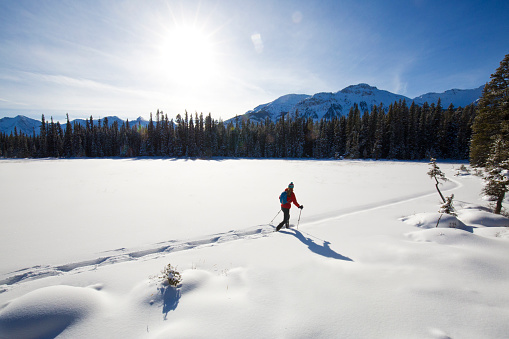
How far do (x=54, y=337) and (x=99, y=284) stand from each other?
5.16 feet

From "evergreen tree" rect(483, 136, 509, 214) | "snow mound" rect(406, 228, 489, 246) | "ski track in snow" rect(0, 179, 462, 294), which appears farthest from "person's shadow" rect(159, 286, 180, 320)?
"evergreen tree" rect(483, 136, 509, 214)

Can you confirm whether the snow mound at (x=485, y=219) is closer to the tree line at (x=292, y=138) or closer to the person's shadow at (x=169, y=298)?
the person's shadow at (x=169, y=298)

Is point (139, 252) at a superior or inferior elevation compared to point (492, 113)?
inferior

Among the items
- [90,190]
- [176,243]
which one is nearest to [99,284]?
[176,243]

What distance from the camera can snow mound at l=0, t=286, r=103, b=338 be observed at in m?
2.93

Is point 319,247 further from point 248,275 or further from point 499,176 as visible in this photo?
point 499,176

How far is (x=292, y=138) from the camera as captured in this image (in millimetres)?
73250

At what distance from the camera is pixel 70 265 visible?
5.31 meters

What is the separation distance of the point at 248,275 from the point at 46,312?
3524 millimetres

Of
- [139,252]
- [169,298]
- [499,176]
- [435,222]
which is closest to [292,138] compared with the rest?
[499,176]

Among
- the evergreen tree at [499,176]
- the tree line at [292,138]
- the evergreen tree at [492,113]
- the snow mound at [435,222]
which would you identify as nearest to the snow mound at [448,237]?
the snow mound at [435,222]

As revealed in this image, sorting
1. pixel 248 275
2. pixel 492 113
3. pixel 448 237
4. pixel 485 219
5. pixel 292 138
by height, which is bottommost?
pixel 248 275

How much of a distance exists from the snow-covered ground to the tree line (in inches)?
2127

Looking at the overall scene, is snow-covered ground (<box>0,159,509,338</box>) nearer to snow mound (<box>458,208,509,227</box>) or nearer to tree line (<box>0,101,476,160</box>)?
snow mound (<box>458,208,509,227</box>)
